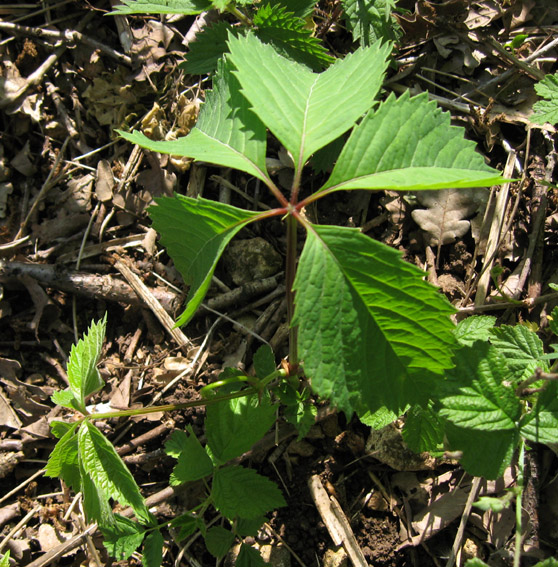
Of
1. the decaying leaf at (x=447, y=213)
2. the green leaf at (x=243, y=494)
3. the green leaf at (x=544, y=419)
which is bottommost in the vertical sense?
the green leaf at (x=243, y=494)

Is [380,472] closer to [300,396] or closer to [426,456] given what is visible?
[426,456]

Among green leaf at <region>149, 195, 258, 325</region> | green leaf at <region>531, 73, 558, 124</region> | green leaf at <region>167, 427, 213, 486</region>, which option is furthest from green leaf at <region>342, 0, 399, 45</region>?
green leaf at <region>167, 427, 213, 486</region>

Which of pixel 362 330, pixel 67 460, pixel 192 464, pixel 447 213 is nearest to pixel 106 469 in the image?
pixel 67 460

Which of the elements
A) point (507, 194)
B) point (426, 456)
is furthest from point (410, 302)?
point (507, 194)

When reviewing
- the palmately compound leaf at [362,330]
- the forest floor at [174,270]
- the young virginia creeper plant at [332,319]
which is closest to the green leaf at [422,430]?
the young virginia creeper plant at [332,319]

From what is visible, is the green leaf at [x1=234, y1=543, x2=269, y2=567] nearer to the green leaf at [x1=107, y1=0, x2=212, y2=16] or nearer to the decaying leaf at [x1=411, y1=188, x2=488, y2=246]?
the decaying leaf at [x1=411, y1=188, x2=488, y2=246]

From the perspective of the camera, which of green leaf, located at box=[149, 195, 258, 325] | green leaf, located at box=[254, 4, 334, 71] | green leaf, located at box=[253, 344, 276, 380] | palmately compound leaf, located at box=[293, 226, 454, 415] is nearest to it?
palmately compound leaf, located at box=[293, 226, 454, 415]

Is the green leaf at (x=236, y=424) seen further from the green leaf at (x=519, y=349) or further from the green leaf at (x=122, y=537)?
the green leaf at (x=519, y=349)
